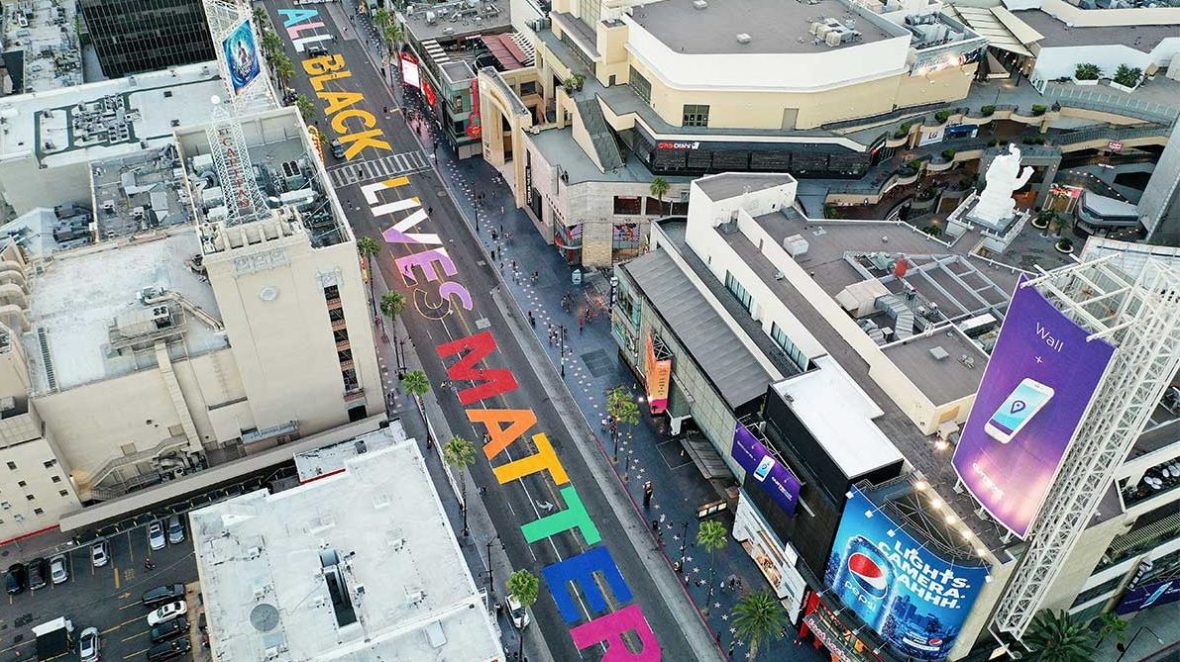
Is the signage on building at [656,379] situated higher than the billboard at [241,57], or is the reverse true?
the billboard at [241,57]

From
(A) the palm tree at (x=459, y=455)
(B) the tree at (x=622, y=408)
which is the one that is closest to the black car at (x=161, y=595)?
(A) the palm tree at (x=459, y=455)

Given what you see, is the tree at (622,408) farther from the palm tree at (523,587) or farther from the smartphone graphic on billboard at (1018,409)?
the smartphone graphic on billboard at (1018,409)

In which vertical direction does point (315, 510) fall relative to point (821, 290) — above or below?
below

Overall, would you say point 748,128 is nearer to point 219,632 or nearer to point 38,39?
point 219,632

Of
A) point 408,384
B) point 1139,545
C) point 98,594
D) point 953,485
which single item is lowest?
point 98,594

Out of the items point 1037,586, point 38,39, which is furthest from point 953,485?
point 38,39

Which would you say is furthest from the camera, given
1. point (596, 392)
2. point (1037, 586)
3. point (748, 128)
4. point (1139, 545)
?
point (748, 128)

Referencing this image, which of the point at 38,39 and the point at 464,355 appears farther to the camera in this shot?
the point at 38,39

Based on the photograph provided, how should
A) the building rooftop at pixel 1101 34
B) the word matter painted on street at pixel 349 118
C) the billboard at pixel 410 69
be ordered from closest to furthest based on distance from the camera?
the building rooftop at pixel 1101 34, the word matter painted on street at pixel 349 118, the billboard at pixel 410 69
